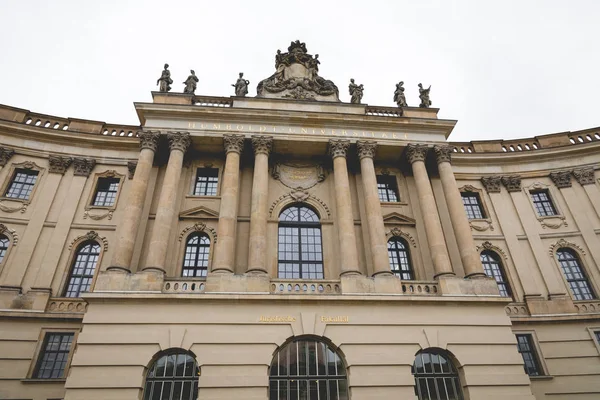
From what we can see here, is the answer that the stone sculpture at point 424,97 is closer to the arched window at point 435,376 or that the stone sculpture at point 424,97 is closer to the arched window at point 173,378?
the arched window at point 435,376

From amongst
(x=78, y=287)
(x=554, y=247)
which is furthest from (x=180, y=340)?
(x=554, y=247)

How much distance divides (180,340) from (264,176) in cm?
882

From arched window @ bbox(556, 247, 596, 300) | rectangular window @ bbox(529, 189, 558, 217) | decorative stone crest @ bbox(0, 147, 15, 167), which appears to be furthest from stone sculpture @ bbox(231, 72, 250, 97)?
arched window @ bbox(556, 247, 596, 300)

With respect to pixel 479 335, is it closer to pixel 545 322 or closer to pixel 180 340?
pixel 545 322

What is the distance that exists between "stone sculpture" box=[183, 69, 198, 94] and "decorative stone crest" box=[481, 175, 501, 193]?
18967mm

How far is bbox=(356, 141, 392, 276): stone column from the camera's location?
58.9 ft

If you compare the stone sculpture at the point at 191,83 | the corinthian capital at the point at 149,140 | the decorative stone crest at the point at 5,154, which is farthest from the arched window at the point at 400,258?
the decorative stone crest at the point at 5,154

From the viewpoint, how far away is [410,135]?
22531 millimetres

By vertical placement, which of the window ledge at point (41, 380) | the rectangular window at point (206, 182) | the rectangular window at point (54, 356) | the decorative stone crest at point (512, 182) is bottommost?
the window ledge at point (41, 380)

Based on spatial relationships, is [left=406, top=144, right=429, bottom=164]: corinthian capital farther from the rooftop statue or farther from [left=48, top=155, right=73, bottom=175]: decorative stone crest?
[left=48, top=155, right=73, bottom=175]: decorative stone crest

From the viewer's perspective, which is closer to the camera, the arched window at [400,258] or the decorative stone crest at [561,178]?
→ the arched window at [400,258]

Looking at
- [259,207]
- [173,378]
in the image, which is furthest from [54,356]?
[259,207]

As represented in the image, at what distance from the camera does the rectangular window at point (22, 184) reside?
2159 centimetres

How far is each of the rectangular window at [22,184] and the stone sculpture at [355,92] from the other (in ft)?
62.5
